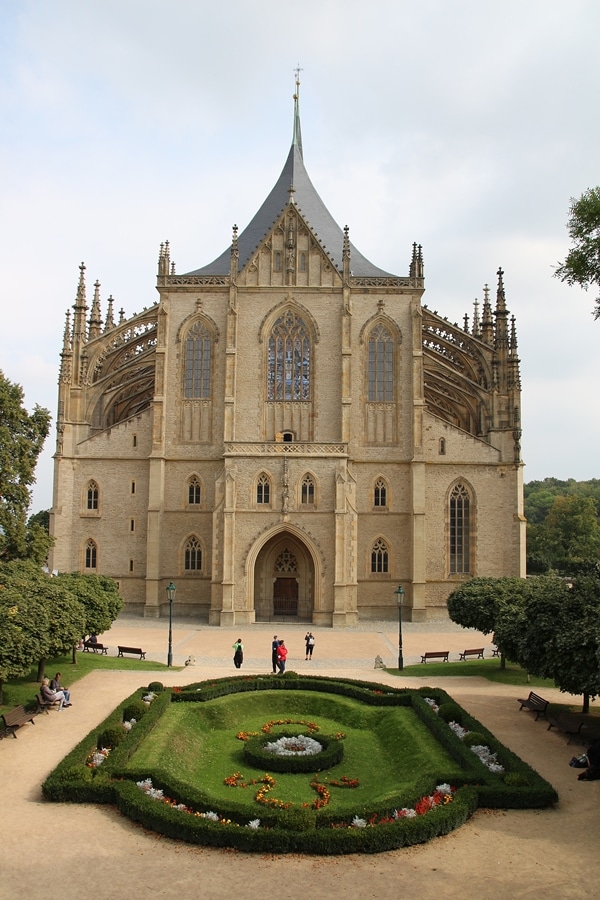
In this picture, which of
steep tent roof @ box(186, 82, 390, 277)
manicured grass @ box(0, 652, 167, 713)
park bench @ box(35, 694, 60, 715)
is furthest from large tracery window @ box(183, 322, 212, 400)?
park bench @ box(35, 694, 60, 715)

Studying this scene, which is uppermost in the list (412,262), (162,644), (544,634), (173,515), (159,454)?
(412,262)

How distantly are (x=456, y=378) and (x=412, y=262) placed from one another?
841cm

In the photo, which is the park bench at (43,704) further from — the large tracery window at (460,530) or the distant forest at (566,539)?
the distant forest at (566,539)

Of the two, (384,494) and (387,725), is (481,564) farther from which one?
(387,725)

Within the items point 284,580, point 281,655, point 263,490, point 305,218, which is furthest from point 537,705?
point 305,218

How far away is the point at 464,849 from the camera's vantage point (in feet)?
41.0

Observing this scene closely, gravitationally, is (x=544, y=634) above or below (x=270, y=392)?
below

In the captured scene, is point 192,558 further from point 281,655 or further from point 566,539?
point 566,539

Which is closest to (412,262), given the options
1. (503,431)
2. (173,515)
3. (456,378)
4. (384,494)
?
(456,378)

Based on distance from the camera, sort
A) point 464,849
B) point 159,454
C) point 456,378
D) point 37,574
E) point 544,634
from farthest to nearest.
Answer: point 456,378
point 159,454
point 37,574
point 544,634
point 464,849

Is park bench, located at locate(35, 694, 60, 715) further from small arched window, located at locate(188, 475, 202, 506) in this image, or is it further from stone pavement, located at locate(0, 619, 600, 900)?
small arched window, located at locate(188, 475, 202, 506)

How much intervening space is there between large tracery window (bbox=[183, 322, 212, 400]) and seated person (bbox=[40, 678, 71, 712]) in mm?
27678

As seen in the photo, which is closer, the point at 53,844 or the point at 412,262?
the point at 53,844

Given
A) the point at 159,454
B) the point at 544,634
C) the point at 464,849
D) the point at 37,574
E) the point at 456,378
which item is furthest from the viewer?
the point at 456,378
